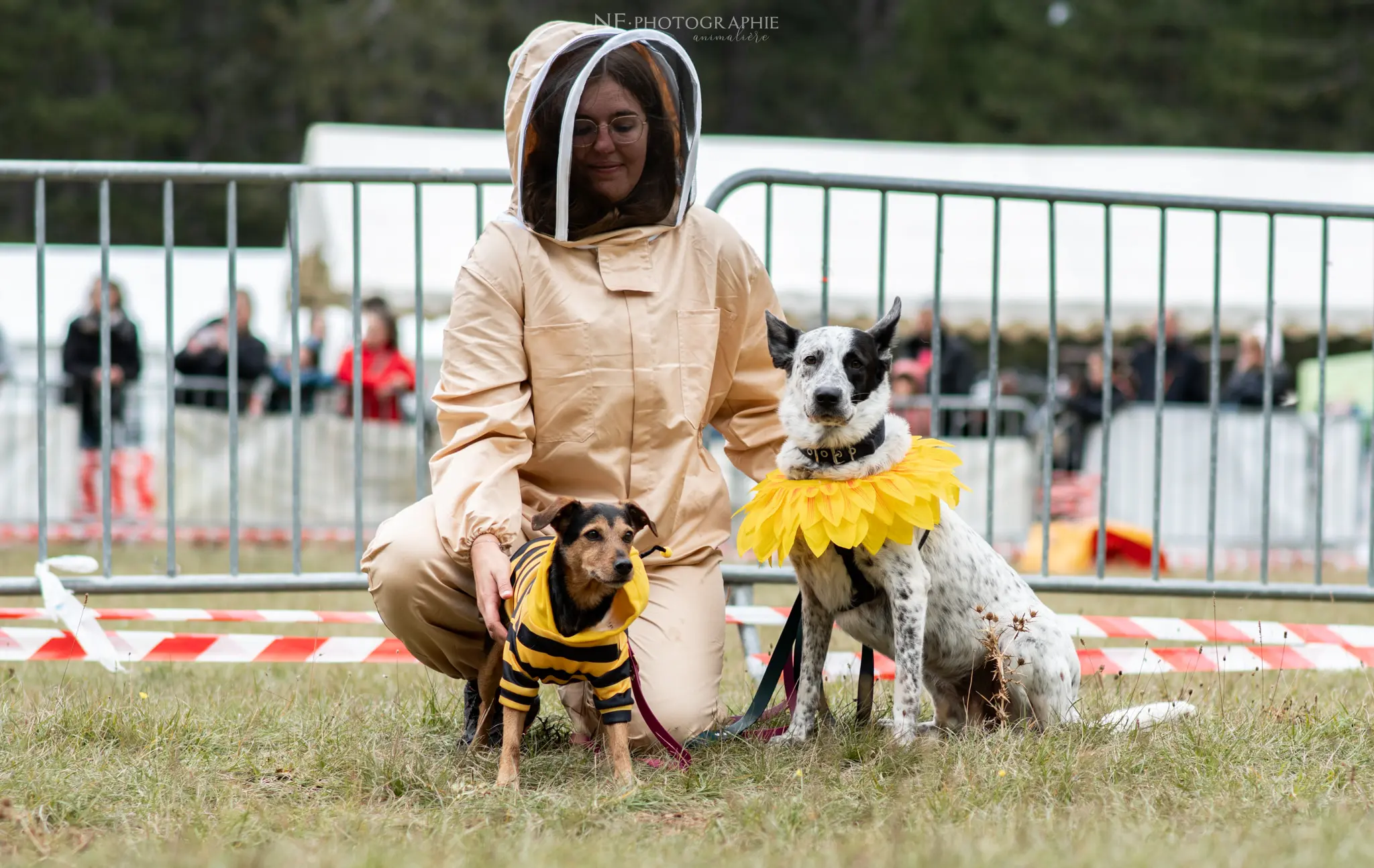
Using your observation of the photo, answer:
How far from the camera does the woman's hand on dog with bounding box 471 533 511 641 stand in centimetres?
322

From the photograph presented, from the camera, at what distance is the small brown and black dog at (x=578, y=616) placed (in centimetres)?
303

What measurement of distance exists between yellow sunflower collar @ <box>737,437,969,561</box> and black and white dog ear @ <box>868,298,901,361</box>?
0.97 ft

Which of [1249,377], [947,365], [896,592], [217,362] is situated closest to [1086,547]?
[947,365]

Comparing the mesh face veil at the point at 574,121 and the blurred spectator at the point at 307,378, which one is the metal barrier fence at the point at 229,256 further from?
the blurred spectator at the point at 307,378

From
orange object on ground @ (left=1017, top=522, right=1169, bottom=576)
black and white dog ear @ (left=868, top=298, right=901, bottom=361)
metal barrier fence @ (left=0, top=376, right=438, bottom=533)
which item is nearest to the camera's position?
black and white dog ear @ (left=868, top=298, right=901, bottom=361)

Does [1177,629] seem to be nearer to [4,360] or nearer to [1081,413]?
[1081,413]

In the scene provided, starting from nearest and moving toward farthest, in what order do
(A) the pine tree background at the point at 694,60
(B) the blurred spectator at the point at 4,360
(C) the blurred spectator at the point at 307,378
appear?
1. (C) the blurred spectator at the point at 307,378
2. (B) the blurred spectator at the point at 4,360
3. (A) the pine tree background at the point at 694,60

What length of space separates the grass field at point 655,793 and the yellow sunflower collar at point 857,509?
0.53 meters

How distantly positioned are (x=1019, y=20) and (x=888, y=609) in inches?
1112

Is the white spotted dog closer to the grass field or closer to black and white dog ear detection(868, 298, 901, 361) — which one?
black and white dog ear detection(868, 298, 901, 361)

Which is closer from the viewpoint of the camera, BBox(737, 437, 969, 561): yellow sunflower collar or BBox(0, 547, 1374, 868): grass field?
BBox(0, 547, 1374, 868): grass field

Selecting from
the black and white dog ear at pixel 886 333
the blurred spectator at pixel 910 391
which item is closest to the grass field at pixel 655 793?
the black and white dog ear at pixel 886 333

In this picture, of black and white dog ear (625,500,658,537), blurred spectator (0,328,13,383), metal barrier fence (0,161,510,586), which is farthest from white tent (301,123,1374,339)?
black and white dog ear (625,500,658,537)

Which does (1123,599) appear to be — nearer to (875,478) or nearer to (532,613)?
(875,478)
